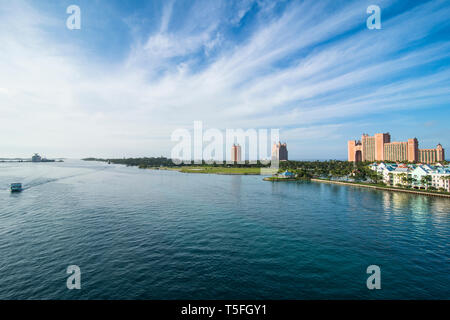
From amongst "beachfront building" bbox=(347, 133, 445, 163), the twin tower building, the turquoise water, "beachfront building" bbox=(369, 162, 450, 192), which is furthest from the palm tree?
the twin tower building

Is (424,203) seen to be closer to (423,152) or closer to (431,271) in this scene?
(431,271)

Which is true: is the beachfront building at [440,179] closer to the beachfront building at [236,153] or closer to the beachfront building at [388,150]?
the beachfront building at [388,150]

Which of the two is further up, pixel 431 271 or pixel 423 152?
pixel 423 152

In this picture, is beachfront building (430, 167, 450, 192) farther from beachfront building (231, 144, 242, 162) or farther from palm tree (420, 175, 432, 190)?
beachfront building (231, 144, 242, 162)

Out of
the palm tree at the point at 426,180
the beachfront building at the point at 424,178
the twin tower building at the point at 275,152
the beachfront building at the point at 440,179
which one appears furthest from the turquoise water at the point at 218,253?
the twin tower building at the point at 275,152

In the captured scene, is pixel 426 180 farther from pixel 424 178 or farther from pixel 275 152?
pixel 275 152
